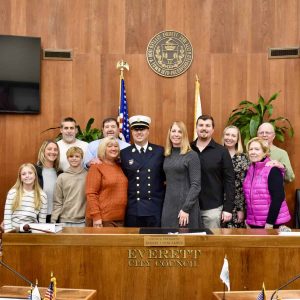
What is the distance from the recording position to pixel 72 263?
2859 millimetres

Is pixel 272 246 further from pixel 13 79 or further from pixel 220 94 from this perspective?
pixel 13 79

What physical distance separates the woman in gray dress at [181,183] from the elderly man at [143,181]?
0.27ft

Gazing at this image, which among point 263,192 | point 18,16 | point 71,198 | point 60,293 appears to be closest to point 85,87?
point 18,16

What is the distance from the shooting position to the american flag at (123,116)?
17.4 ft

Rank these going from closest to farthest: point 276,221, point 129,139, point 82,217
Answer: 1. point 276,221
2. point 82,217
3. point 129,139

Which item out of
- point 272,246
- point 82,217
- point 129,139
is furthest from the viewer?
point 129,139

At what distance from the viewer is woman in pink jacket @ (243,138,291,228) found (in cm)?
340

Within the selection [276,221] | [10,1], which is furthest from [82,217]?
[10,1]

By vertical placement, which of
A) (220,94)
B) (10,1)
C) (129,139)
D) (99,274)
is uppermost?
(10,1)

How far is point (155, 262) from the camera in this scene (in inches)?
112

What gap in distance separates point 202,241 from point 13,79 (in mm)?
3624

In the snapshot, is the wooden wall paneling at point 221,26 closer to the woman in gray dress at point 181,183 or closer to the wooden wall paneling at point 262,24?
the wooden wall paneling at point 262,24

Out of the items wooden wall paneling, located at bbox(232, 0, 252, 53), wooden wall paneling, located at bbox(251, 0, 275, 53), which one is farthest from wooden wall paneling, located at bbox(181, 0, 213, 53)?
wooden wall paneling, located at bbox(251, 0, 275, 53)

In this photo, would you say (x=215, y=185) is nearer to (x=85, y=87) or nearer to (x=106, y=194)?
(x=106, y=194)
